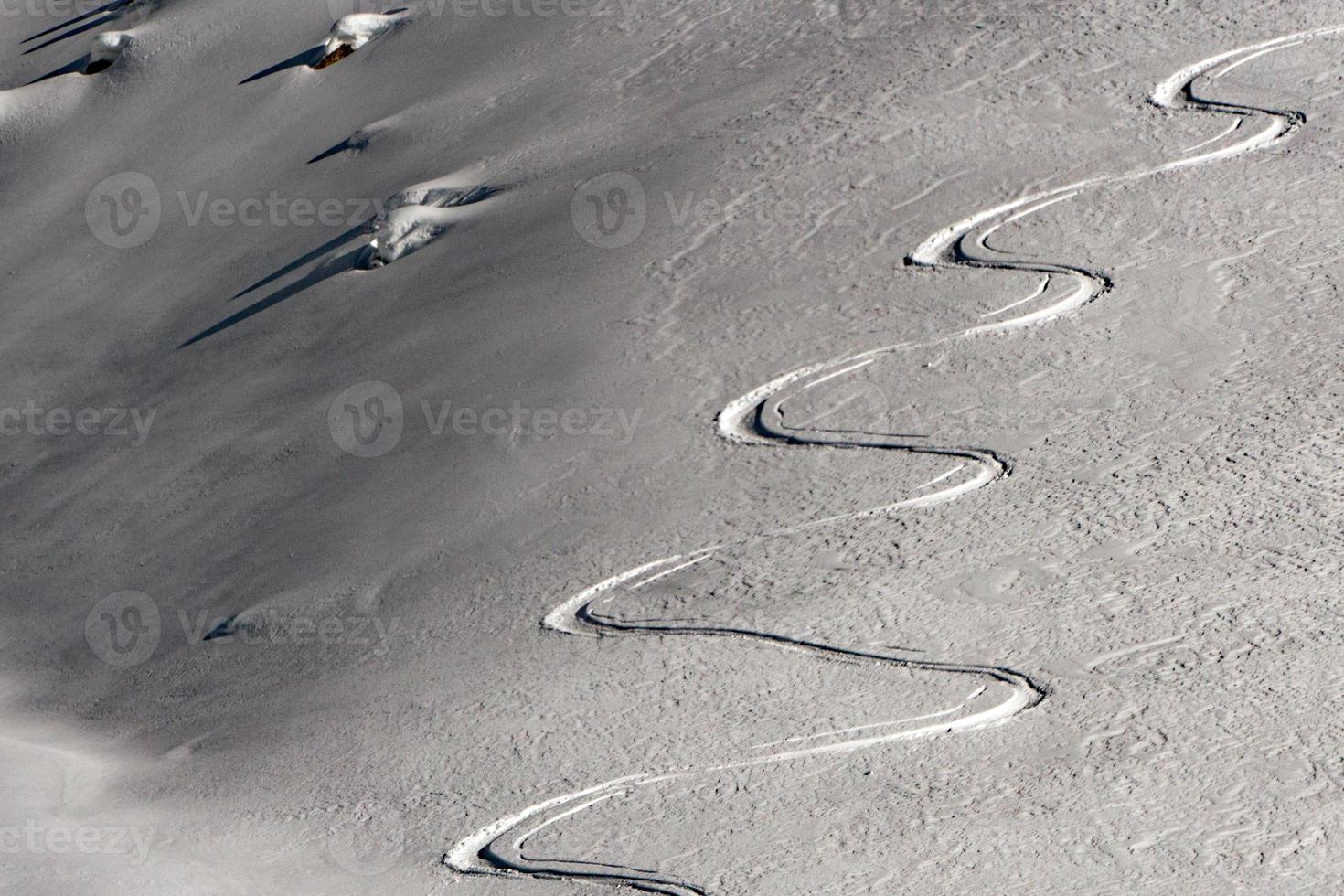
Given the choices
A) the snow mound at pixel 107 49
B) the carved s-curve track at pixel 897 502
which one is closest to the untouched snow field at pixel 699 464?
→ the carved s-curve track at pixel 897 502

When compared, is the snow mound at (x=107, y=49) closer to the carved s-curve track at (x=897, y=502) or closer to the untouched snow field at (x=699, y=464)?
the untouched snow field at (x=699, y=464)

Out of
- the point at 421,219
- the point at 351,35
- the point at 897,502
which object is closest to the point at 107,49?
the point at 351,35

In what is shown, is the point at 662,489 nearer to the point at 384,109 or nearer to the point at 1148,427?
the point at 1148,427

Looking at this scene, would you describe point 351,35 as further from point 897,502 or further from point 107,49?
point 897,502

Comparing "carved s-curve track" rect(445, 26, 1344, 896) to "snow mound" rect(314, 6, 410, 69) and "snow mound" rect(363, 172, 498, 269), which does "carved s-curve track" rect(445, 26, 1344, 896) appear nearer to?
"snow mound" rect(363, 172, 498, 269)

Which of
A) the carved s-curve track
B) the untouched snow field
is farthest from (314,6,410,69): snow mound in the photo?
the carved s-curve track
